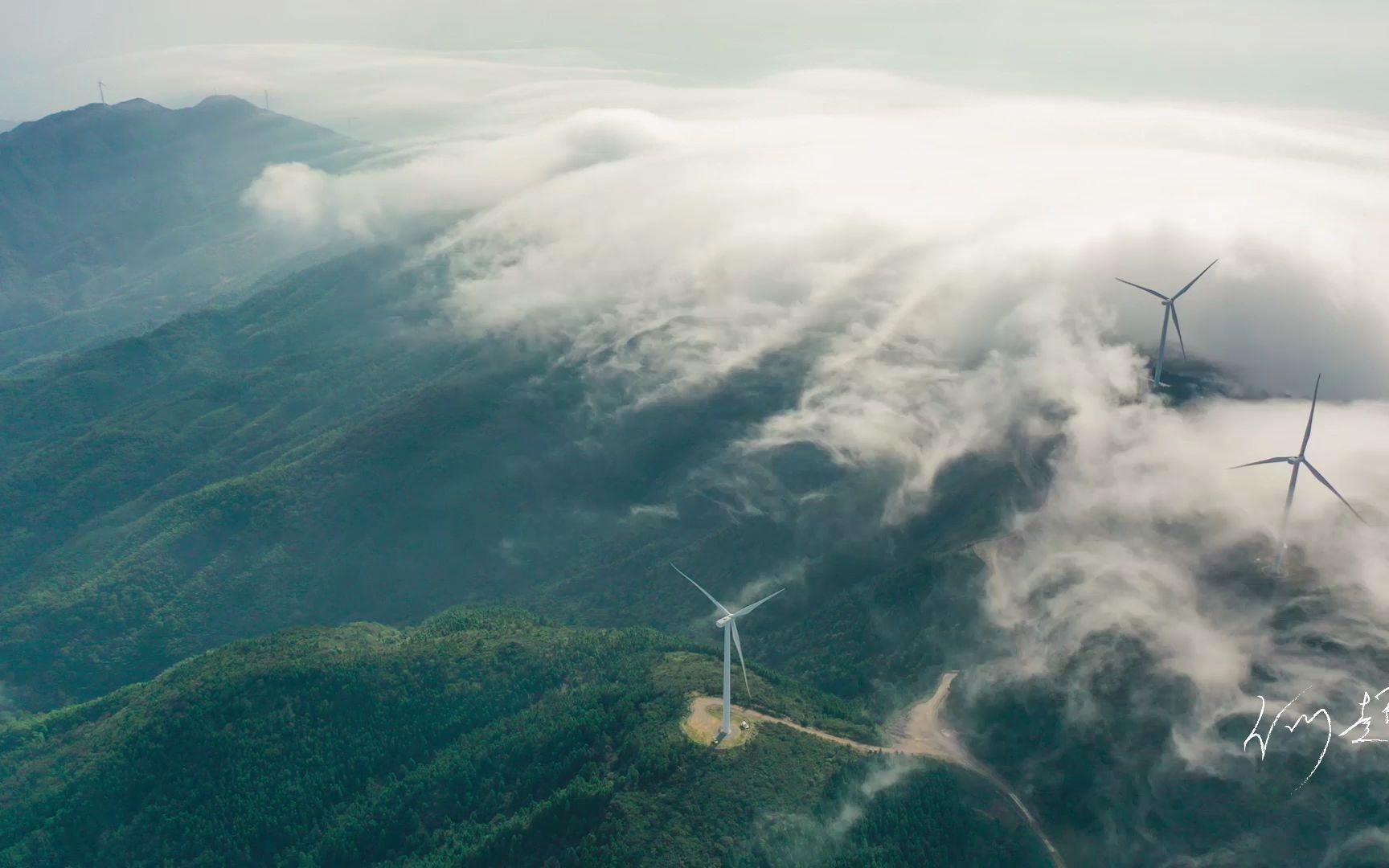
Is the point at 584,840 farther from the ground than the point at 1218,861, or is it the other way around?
the point at 584,840

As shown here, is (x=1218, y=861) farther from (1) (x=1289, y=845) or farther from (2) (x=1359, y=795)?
(2) (x=1359, y=795)

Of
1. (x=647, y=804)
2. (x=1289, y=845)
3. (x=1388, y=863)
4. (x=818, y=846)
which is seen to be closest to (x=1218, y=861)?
(x=1289, y=845)

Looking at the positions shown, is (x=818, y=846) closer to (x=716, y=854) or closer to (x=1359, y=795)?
(x=716, y=854)

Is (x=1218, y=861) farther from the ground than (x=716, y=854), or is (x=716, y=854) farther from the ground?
(x=716, y=854)

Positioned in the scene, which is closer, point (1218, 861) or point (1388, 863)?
point (1388, 863)

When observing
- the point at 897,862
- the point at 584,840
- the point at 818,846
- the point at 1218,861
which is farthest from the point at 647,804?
the point at 1218,861

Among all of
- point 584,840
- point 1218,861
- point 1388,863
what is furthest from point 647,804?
point 1388,863

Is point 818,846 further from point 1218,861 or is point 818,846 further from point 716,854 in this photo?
point 1218,861
